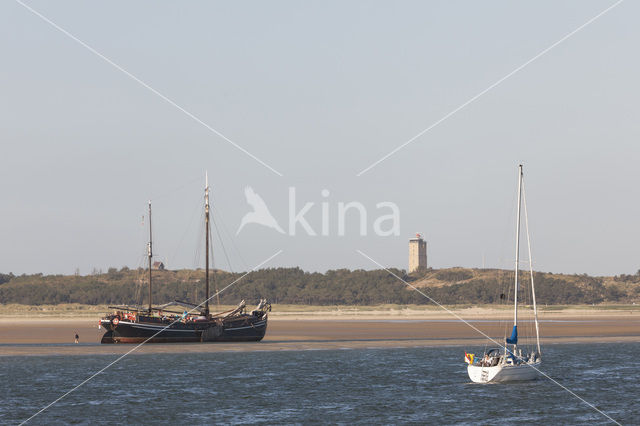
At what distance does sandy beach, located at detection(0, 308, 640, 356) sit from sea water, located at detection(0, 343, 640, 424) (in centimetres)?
707

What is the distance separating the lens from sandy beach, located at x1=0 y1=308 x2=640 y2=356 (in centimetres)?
8062

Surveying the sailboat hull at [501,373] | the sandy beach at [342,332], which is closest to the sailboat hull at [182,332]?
the sandy beach at [342,332]

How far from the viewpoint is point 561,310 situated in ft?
504

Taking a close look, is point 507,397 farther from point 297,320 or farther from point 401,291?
point 401,291

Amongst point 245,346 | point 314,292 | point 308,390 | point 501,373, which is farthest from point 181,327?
point 314,292

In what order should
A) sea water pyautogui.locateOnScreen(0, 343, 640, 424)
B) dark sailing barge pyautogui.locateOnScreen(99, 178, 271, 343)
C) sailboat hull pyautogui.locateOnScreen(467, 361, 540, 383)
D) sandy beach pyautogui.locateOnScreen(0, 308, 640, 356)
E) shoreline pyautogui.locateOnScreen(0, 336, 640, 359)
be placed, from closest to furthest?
sea water pyautogui.locateOnScreen(0, 343, 640, 424)
sailboat hull pyautogui.locateOnScreen(467, 361, 540, 383)
shoreline pyautogui.locateOnScreen(0, 336, 640, 359)
sandy beach pyautogui.locateOnScreen(0, 308, 640, 356)
dark sailing barge pyautogui.locateOnScreen(99, 178, 271, 343)

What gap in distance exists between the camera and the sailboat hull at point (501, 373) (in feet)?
174

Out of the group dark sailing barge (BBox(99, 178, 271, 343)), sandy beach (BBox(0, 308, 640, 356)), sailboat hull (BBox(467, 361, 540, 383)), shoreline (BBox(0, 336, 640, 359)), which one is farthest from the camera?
dark sailing barge (BBox(99, 178, 271, 343))

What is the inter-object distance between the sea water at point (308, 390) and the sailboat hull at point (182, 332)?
26.8 ft

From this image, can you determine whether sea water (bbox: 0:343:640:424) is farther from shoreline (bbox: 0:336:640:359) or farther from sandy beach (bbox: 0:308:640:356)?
sandy beach (bbox: 0:308:640:356)

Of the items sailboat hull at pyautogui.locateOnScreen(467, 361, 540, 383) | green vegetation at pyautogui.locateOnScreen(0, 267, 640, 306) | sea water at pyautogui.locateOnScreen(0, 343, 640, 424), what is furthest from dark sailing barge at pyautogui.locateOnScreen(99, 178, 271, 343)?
green vegetation at pyautogui.locateOnScreen(0, 267, 640, 306)

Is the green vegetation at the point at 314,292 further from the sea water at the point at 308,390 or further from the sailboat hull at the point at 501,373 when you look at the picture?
the sailboat hull at the point at 501,373

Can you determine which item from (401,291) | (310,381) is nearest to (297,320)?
(401,291)

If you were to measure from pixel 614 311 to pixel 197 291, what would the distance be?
298 feet
